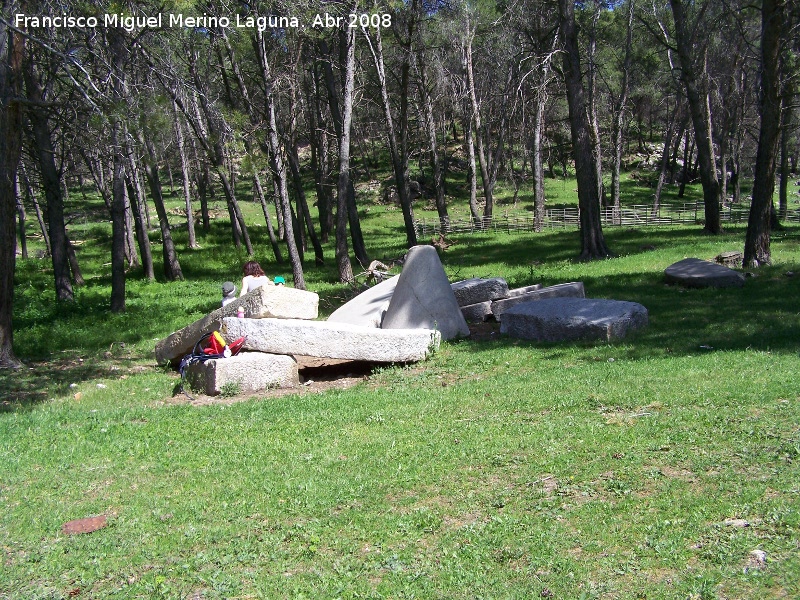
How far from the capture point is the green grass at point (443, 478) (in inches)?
167

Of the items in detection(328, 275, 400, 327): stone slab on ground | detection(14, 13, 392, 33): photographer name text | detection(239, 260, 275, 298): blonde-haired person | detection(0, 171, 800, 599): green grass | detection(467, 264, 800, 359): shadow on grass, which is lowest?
detection(0, 171, 800, 599): green grass

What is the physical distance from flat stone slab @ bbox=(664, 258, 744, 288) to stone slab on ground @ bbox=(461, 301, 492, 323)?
3999mm

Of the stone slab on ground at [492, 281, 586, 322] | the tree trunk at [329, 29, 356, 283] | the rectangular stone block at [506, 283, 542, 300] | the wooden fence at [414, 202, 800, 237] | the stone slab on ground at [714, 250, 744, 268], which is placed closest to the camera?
the stone slab on ground at [492, 281, 586, 322]

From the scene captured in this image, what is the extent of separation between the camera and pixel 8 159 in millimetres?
11070

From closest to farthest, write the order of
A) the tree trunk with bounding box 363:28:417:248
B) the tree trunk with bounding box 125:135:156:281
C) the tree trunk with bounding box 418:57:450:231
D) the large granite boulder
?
1. the large granite boulder
2. the tree trunk with bounding box 125:135:156:281
3. the tree trunk with bounding box 363:28:417:248
4. the tree trunk with bounding box 418:57:450:231

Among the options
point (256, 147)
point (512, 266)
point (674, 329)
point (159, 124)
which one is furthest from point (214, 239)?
point (674, 329)

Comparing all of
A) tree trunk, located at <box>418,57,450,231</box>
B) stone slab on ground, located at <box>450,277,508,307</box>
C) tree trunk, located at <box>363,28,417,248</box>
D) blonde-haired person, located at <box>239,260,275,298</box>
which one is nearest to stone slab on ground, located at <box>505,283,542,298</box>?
stone slab on ground, located at <box>450,277,508,307</box>

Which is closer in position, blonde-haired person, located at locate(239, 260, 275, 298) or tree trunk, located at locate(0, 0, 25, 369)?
tree trunk, located at locate(0, 0, 25, 369)

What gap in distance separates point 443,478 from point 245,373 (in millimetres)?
4516

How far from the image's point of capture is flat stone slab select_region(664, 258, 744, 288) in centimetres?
1338

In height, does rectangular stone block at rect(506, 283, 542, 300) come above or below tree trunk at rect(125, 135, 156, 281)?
below

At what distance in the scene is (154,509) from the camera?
17.6ft

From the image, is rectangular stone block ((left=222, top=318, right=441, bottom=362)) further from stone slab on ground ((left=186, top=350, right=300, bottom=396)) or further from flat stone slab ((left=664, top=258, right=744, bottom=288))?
flat stone slab ((left=664, top=258, right=744, bottom=288))

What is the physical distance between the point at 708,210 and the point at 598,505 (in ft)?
69.0
